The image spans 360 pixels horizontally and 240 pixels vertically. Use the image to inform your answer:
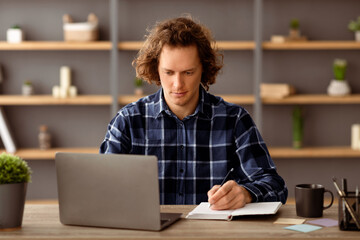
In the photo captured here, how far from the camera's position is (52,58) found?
4.48 metres

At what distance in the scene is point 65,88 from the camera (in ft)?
14.2

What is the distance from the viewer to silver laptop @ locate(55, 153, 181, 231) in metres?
1.59

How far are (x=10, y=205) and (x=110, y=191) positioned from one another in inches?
11.6

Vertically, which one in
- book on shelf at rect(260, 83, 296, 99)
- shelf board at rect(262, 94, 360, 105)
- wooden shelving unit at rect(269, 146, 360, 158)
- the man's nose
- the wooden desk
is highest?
the man's nose

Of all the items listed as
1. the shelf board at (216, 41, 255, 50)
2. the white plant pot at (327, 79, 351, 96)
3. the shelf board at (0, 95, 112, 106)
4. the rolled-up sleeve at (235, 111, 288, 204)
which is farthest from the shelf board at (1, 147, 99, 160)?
the rolled-up sleeve at (235, 111, 288, 204)

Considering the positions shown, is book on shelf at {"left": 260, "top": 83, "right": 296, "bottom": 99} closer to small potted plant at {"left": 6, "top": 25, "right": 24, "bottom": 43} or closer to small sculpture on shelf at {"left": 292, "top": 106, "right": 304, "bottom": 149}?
small sculpture on shelf at {"left": 292, "top": 106, "right": 304, "bottom": 149}

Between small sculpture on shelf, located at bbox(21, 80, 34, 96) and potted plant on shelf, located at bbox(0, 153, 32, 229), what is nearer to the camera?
potted plant on shelf, located at bbox(0, 153, 32, 229)

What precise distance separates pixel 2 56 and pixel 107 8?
90 centimetres

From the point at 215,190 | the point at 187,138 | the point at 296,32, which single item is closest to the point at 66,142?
the point at 296,32

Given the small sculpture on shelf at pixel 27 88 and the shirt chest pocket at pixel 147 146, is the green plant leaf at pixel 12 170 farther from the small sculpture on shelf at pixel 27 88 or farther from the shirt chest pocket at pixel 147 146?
the small sculpture on shelf at pixel 27 88

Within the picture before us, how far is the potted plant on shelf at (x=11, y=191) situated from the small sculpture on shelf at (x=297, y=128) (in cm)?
296

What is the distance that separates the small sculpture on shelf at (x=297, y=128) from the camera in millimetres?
4316

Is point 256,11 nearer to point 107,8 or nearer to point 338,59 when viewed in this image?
point 338,59

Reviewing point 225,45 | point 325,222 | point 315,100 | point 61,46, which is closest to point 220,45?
point 225,45
